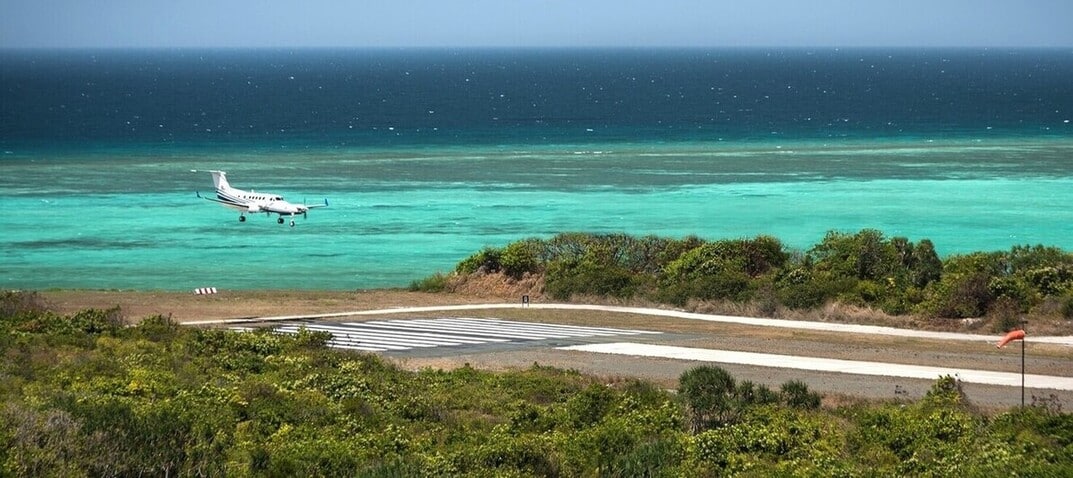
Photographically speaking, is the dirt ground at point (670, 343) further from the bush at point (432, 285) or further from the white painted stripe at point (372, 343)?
the white painted stripe at point (372, 343)

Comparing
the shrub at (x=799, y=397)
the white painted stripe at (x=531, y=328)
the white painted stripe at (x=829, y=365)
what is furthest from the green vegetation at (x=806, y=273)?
the shrub at (x=799, y=397)

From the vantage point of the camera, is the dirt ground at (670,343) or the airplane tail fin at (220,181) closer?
the dirt ground at (670,343)

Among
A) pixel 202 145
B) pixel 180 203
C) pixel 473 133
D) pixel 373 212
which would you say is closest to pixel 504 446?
pixel 373 212

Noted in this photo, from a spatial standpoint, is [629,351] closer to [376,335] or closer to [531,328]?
[531,328]

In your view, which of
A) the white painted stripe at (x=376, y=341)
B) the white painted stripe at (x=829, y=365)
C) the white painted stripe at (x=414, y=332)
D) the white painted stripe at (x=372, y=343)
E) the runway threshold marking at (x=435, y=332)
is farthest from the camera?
the white painted stripe at (x=414, y=332)

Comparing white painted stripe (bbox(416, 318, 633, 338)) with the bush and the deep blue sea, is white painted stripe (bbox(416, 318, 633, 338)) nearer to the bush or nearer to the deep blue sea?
the bush

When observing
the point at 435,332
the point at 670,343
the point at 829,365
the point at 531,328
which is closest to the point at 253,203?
the point at 531,328
